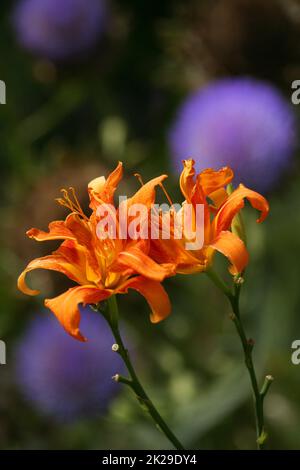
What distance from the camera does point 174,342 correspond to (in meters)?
1.11

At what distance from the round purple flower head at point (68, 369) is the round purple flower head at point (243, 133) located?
206mm

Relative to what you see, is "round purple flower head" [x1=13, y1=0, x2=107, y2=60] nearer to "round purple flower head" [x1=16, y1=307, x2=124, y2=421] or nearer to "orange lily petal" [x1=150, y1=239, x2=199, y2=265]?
"round purple flower head" [x1=16, y1=307, x2=124, y2=421]

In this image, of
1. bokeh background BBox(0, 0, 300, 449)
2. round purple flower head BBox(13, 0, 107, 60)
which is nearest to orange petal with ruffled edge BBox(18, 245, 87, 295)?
bokeh background BBox(0, 0, 300, 449)

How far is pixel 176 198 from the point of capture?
45.8 inches

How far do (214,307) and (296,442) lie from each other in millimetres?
222

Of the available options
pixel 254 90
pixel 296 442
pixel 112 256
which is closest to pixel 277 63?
pixel 254 90

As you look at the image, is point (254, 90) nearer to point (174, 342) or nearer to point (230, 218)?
point (174, 342)

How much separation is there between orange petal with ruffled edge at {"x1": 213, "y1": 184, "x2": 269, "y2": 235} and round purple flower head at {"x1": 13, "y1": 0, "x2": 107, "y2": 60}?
0.75 metres

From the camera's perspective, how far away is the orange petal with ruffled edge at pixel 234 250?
18.4 inches

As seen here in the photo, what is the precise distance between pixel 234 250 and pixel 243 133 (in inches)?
23.9

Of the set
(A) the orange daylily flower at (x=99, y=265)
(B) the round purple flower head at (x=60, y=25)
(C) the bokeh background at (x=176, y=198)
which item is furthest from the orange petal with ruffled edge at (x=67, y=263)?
(B) the round purple flower head at (x=60, y=25)

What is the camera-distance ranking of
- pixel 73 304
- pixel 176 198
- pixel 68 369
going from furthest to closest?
1. pixel 176 198
2. pixel 68 369
3. pixel 73 304

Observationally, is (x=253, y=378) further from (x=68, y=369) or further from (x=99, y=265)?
(x=68, y=369)

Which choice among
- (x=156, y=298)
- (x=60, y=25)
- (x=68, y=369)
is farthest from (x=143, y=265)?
(x=60, y=25)
